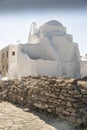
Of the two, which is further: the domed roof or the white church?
the domed roof

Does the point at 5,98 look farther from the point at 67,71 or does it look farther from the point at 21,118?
the point at 67,71

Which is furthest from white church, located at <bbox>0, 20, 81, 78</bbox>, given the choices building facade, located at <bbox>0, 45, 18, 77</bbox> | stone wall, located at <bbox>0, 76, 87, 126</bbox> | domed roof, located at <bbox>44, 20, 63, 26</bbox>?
stone wall, located at <bbox>0, 76, 87, 126</bbox>

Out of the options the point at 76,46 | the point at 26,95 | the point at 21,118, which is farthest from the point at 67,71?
the point at 21,118

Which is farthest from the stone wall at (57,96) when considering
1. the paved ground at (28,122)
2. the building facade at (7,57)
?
the building facade at (7,57)

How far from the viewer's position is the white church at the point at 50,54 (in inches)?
909

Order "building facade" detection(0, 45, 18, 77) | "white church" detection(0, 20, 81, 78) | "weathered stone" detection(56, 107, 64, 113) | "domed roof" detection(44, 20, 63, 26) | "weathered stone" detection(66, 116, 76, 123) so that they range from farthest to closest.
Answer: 1. "building facade" detection(0, 45, 18, 77)
2. "domed roof" detection(44, 20, 63, 26)
3. "white church" detection(0, 20, 81, 78)
4. "weathered stone" detection(56, 107, 64, 113)
5. "weathered stone" detection(66, 116, 76, 123)

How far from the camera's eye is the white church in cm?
2309

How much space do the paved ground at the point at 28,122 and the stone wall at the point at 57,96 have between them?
0.98 feet

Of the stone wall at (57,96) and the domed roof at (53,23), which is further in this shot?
the domed roof at (53,23)

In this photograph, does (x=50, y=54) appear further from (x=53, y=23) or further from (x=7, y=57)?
(x=7, y=57)

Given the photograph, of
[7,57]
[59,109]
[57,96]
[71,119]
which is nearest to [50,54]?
[7,57]

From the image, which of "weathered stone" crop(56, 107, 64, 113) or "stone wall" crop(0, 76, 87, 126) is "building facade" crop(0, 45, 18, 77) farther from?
"weathered stone" crop(56, 107, 64, 113)

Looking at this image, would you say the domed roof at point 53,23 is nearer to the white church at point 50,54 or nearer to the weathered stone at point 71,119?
the white church at point 50,54

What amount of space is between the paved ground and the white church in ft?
45.4
